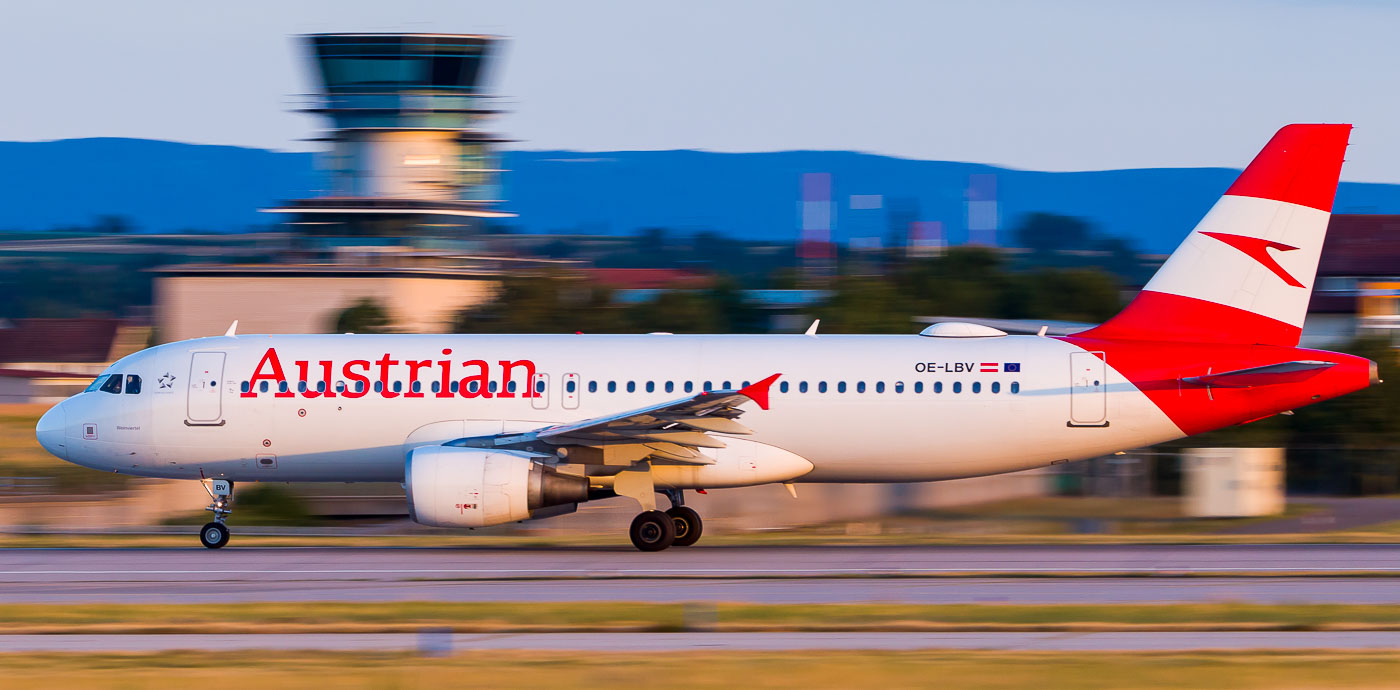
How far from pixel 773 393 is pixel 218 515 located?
8.18m

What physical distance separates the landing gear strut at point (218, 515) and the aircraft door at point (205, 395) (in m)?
0.93

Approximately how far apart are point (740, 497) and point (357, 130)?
3670 centimetres

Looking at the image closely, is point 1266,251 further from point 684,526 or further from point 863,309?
point 863,309

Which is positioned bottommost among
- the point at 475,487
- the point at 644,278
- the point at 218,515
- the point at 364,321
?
the point at 218,515

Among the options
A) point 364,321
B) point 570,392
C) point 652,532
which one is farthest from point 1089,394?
point 364,321

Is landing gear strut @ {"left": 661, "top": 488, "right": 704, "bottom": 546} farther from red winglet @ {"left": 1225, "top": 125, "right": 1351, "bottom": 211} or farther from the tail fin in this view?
red winglet @ {"left": 1225, "top": 125, "right": 1351, "bottom": 211}

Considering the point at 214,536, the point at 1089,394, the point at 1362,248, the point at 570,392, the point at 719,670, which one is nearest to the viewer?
the point at 719,670

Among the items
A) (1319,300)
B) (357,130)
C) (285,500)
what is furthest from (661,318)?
(1319,300)

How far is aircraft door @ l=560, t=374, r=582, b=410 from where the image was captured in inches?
856

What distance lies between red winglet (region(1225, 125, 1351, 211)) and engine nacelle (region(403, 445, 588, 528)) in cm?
1065

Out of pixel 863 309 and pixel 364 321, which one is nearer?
pixel 364 321

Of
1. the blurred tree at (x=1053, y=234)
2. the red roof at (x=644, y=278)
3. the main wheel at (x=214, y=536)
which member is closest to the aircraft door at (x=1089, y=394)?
the main wheel at (x=214, y=536)

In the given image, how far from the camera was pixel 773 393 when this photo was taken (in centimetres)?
2150

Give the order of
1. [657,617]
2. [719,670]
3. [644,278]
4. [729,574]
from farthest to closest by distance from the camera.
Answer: [644,278] < [729,574] < [657,617] < [719,670]
